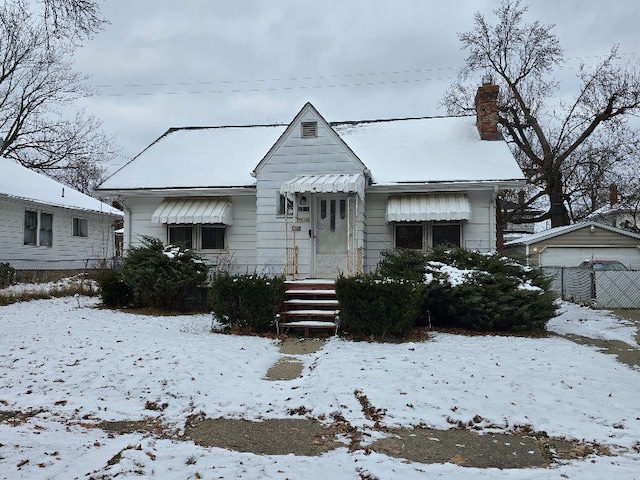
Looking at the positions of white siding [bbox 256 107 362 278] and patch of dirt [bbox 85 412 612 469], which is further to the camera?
white siding [bbox 256 107 362 278]

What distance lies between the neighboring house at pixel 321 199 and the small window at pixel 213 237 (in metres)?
0.03

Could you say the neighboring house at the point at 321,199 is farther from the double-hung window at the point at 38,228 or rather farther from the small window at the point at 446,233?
the double-hung window at the point at 38,228

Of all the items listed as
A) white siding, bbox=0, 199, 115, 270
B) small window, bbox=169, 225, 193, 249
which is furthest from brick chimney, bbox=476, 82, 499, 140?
white siding, bbox=0, 199, 115, 270

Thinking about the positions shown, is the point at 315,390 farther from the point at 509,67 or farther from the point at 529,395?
the point at 509,67

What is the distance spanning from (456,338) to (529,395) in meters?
3.85

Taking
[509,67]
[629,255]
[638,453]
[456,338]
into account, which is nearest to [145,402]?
[638,453]

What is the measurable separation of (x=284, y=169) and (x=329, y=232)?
2145 millimetres

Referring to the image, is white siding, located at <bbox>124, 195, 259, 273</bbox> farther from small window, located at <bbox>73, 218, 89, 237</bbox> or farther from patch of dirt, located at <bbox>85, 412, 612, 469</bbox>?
patch of dirt, located at <bbox>85, 412, 612, 469</bbox>

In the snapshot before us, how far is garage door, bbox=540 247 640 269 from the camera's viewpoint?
23.7 meters

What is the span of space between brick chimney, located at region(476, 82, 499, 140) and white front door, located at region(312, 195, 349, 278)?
18.7 ft

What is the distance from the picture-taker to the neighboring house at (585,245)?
77.8ft

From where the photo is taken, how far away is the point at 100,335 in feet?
32.1

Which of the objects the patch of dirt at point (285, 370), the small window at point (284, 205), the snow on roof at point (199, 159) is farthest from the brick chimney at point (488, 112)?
the patch of dirt at point (285, 370)

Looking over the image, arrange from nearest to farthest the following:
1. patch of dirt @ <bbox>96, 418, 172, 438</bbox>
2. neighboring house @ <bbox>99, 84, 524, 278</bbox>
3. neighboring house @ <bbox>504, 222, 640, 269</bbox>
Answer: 1. patch of dirt @ <bbox>96, 418, 172, 438</bbox>
2. neighboring house @ <bbox>99, 84, 524, 278</bbox>
3. neighboring house @ <bbox>504, 222, 640, 269</bbox>
